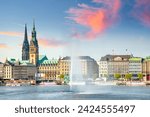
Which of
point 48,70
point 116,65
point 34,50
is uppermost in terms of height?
point 34,50

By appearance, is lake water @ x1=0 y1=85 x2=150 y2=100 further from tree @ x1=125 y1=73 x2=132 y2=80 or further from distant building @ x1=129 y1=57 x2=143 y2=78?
tree @ x1=125 y1=73 x2=132 y2=80

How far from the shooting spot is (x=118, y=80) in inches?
912

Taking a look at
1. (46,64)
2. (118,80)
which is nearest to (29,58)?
(46,64)

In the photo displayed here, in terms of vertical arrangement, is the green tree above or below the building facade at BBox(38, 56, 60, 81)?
below

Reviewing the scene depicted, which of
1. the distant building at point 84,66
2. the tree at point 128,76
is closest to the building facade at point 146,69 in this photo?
the tree at point 128,76

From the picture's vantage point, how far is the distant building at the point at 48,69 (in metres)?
21.8

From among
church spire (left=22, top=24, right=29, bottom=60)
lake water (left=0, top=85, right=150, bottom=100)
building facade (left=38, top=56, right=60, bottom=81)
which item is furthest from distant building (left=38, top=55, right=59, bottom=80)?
lake water (left=0, top=85, right=150, bottom=100)

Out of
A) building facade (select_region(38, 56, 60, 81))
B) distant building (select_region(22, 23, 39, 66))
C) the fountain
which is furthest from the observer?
building facade (select_region(38, 56, 60, 81))

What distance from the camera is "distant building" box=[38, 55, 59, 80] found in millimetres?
21750

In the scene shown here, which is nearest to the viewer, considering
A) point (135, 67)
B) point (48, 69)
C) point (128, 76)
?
point (48, 69)

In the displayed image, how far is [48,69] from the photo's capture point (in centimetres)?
2294

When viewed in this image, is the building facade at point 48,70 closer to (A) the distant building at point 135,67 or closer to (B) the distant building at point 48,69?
(B) the distant building at point 48,69

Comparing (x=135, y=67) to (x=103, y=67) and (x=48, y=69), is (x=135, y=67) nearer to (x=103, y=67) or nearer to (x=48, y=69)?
(x=103, y=67)

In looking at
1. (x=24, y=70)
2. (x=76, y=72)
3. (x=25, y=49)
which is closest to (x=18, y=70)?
(x=24, y=70)
